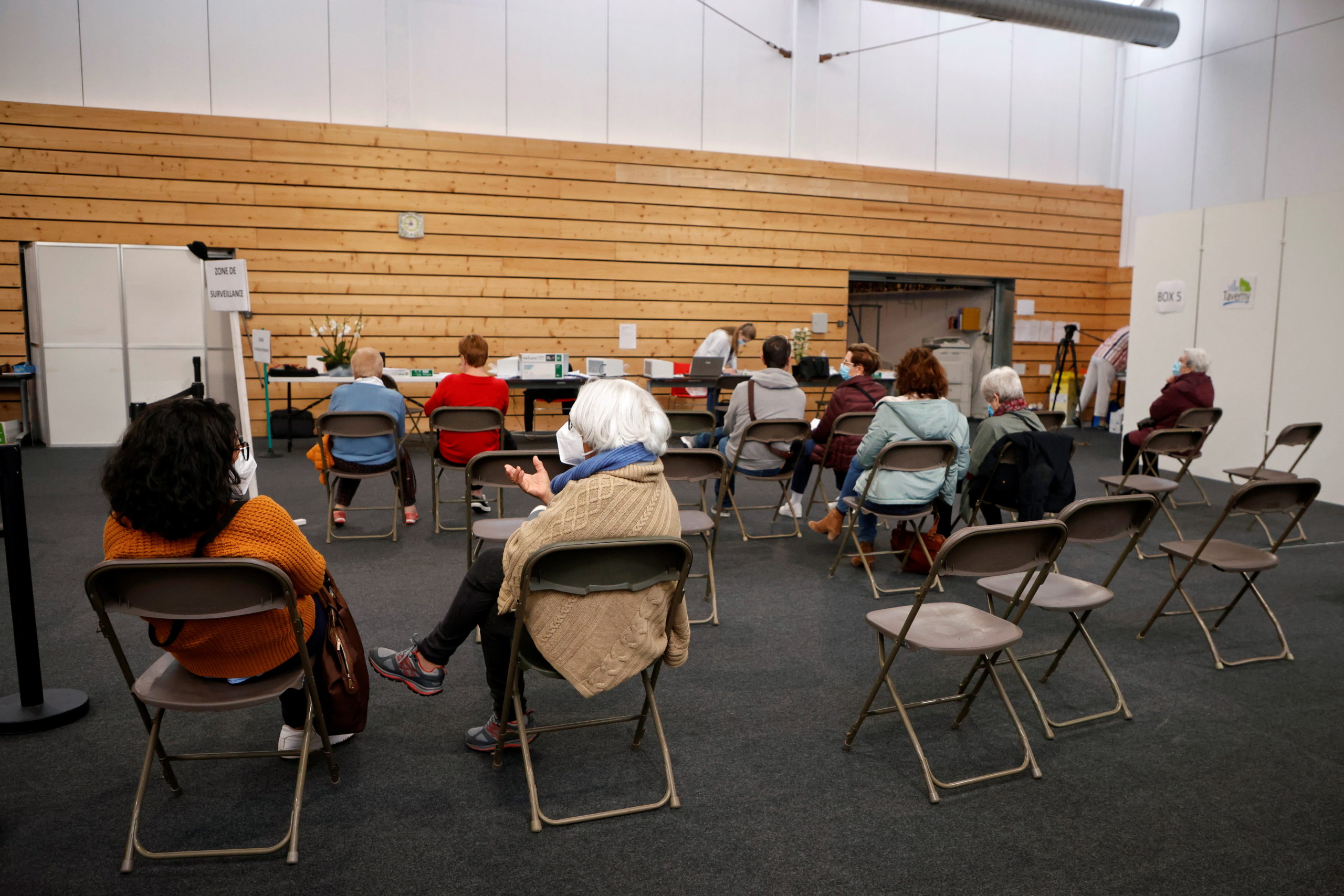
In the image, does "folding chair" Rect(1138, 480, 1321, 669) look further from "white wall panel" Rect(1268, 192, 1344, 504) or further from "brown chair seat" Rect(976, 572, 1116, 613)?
"white wall panel" Rect(1268, 192, 1344, 504)

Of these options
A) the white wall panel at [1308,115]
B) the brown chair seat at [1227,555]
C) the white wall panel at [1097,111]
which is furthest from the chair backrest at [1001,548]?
the white wall panel at [1097,111]

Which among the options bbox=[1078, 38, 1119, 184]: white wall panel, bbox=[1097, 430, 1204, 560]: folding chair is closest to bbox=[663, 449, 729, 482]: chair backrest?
bbox=[1097, 430, 1204, 560]: folding chair

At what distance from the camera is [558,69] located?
9.22 meters

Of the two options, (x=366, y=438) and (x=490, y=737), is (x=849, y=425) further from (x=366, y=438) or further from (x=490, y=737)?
(x=490, y=737)

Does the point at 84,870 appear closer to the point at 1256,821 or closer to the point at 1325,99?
the point at 1256,821

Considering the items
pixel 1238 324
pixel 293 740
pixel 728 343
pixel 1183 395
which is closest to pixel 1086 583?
pixel 293 740

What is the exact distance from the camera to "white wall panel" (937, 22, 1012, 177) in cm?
1074

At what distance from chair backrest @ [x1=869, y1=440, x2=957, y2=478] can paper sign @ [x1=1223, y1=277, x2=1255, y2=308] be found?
465 cm

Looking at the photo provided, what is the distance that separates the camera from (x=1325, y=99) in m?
8.92

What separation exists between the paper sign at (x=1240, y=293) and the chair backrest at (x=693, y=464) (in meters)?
5.67

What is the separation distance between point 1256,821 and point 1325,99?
384 inches

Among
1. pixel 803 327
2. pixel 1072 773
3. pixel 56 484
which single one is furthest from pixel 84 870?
pixel 803 327

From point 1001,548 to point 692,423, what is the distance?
303cm

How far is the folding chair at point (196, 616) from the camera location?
177 cm
